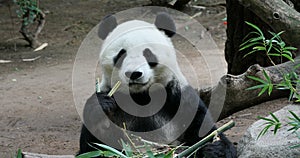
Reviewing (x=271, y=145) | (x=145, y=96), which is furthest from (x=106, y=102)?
(x=271, y=145)

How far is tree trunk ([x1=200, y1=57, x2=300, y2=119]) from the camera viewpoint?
3.83 m

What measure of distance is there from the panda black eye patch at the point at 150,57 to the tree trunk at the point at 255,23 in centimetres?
90

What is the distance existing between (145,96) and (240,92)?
3.24 ft

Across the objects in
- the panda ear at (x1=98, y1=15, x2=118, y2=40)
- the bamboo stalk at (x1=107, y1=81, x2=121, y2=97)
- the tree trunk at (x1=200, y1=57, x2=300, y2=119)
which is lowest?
the tree trunk at (x1=200, y1=57, x2=300, y2=119)

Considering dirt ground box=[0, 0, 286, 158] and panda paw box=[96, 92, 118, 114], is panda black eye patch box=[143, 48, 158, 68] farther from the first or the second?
dirt ground box=[0, 0, 286, 158]

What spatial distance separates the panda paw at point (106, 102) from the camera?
10.8 ft

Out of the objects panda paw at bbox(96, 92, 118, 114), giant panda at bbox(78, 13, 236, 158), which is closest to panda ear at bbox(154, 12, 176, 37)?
giant panda at bbox(78, 13, 236, 158)

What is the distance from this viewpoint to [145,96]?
339cm

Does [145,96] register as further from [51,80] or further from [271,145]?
[51,80]

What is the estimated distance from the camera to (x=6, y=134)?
4551 mm

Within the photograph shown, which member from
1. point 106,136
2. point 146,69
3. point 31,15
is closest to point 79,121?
point 106,136

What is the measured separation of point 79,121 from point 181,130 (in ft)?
5.87

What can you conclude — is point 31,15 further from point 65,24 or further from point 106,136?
point 106,136

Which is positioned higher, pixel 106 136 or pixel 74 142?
pixel 106 136
